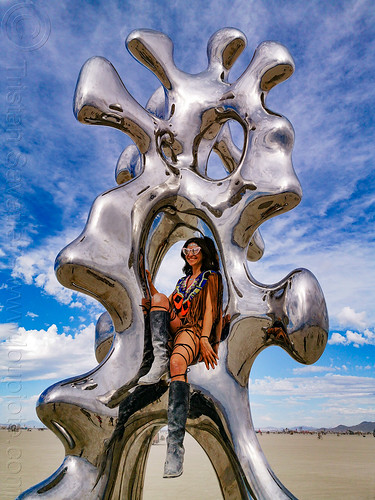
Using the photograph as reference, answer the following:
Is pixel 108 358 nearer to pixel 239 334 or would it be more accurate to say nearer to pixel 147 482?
pixel 239 334

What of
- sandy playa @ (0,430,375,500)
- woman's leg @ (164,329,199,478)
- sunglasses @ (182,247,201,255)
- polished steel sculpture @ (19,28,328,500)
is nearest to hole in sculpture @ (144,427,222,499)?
sandy playa @ (0,430,375,500)

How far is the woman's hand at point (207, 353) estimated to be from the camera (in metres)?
A: 3.39

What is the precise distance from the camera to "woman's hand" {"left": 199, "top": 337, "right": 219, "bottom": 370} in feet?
11.1

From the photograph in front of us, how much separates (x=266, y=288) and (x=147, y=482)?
14.9ft

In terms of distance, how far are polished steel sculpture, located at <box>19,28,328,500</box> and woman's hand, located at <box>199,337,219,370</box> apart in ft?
0.22

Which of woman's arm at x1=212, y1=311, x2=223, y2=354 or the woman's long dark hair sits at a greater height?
the woman's long dark hair

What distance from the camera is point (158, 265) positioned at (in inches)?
171

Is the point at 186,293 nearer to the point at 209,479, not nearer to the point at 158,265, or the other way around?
the point at 158,265

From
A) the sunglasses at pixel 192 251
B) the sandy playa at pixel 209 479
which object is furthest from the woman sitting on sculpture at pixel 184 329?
the sandy playa at pixel 209 479

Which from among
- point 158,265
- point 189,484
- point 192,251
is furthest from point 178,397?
point 189,484

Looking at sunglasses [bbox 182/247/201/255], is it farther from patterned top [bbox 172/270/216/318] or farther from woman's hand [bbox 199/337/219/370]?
woman's hand [bbox 199/337/219/370]

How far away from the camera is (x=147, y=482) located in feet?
22.0

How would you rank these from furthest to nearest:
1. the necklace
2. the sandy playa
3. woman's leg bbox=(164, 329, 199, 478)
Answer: the sandy playa
the necklace
woman's leg bbox=(164, 329, 199, 478)

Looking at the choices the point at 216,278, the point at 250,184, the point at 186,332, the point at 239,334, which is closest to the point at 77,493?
the point at 186,332
